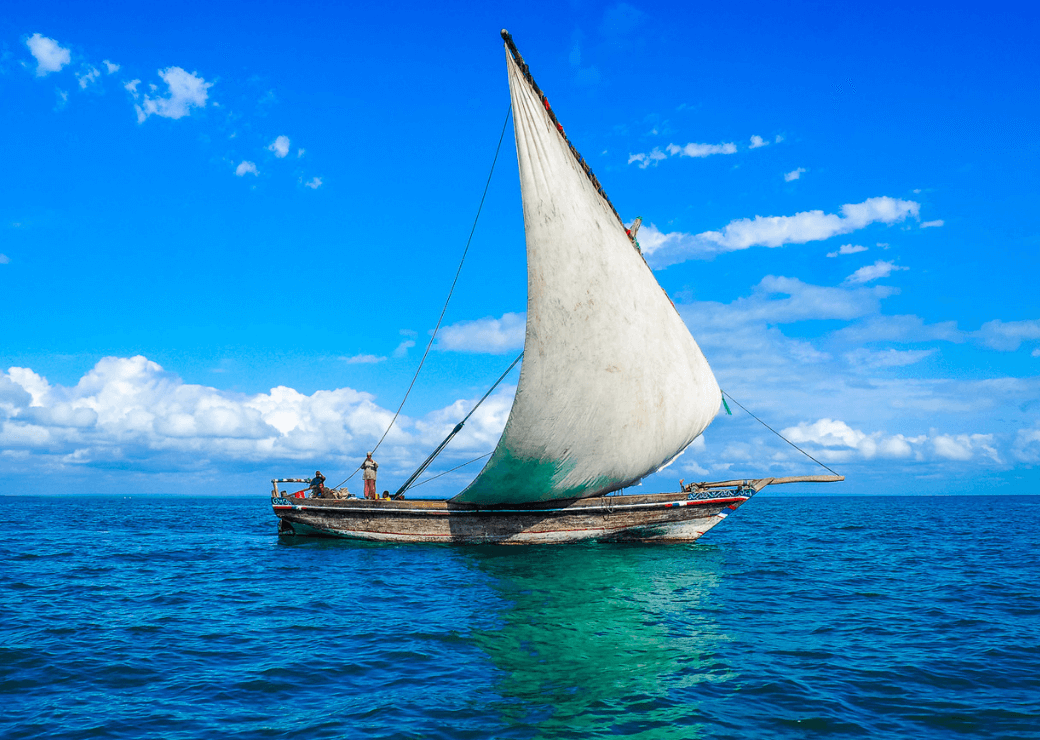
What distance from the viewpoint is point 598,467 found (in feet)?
64.7

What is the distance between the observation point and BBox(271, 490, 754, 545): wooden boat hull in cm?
2123

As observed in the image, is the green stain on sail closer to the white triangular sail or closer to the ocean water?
the white triangular sail

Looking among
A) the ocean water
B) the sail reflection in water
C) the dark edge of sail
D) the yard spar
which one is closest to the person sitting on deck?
the yard spar

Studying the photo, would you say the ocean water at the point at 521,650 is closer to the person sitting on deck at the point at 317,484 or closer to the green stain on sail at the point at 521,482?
the green stain on sail at the point at 521,482

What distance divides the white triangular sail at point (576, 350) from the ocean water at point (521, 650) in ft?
10.2

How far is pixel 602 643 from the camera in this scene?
394 inches

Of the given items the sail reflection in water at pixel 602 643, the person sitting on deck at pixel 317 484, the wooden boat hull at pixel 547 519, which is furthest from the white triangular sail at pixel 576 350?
the person sitting on deck at pixel 317 484

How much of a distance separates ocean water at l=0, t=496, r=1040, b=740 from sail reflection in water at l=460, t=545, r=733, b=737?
0.17ft

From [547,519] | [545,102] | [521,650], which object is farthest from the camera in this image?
[547,519]

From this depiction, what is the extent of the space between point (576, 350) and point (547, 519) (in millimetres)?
6947

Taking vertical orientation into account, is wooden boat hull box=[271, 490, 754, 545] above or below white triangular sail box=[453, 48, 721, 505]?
below

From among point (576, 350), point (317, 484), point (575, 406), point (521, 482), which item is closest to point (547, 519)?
point (521, 482)

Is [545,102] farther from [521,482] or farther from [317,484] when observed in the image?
[317,484]

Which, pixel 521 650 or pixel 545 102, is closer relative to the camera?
pixel 521 650
